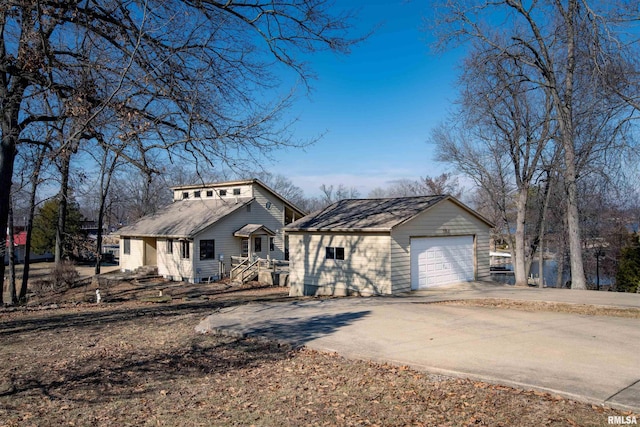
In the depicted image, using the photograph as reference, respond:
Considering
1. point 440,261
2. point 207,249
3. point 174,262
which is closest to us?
point 440,261

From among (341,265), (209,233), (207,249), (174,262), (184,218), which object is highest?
(184,218)

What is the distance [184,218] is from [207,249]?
380cm

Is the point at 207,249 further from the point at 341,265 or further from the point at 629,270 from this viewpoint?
the point at 629,270

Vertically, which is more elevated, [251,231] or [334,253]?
[251,231]

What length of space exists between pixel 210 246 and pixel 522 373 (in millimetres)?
24183

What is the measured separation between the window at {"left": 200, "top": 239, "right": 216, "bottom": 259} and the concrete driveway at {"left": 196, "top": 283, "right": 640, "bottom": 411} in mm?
15449

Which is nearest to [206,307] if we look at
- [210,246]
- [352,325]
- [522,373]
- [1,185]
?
[352,325]

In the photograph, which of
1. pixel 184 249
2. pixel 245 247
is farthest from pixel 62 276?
pixel 245 247

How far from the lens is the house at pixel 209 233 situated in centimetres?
2811

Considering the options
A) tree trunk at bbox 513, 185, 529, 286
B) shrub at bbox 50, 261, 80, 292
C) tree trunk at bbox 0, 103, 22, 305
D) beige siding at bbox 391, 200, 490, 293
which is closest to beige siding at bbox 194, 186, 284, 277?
shrub at bbox 50, 261, 80, 292

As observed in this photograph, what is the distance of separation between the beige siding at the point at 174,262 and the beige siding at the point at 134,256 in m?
1.96

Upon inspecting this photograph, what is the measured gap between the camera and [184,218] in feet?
101

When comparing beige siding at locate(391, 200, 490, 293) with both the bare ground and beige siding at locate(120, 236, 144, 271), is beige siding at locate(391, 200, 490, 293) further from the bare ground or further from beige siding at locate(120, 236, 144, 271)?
beige siding at locate(120, 236, 144, 271)

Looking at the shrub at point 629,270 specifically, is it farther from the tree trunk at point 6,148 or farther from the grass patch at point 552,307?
the tree trunk at point 6,148
